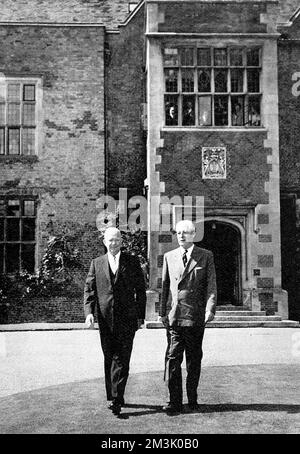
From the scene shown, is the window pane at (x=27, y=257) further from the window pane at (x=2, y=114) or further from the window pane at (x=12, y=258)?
the window pane at (x=2, y=114)

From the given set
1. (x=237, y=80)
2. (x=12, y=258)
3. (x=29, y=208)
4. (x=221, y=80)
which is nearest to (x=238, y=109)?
(x=237, y=80)

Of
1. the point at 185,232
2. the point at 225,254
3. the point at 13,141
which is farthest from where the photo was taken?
the point at 13,141

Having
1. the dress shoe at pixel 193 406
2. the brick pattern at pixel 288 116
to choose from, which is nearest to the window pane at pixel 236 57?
the brick pattern at pixel 288 116

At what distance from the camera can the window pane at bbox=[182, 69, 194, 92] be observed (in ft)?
50.3

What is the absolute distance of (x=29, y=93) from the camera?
16.7 m

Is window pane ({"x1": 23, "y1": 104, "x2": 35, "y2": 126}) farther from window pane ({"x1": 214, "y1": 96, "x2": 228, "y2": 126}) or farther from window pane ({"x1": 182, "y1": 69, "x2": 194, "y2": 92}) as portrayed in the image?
window pane ({"x1": 214, "y1": 96, "x2": 228, "y2": 126})

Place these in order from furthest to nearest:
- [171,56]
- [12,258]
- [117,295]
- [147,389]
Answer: [12,258] < [171,56] < [147,389] < [117,295]

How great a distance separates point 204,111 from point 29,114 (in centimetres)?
467

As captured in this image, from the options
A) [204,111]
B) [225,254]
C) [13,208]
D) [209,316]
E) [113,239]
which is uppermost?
[204,111]

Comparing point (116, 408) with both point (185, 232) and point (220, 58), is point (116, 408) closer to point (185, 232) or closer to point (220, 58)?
point (185, 232)

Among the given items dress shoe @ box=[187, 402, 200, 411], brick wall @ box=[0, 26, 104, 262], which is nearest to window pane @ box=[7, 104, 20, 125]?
brick wall @ box=[0, 26, 104, 262]

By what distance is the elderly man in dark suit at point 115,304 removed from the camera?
19.1 feet

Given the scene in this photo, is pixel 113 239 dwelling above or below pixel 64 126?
below

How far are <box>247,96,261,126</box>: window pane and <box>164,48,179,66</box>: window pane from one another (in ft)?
6.55
